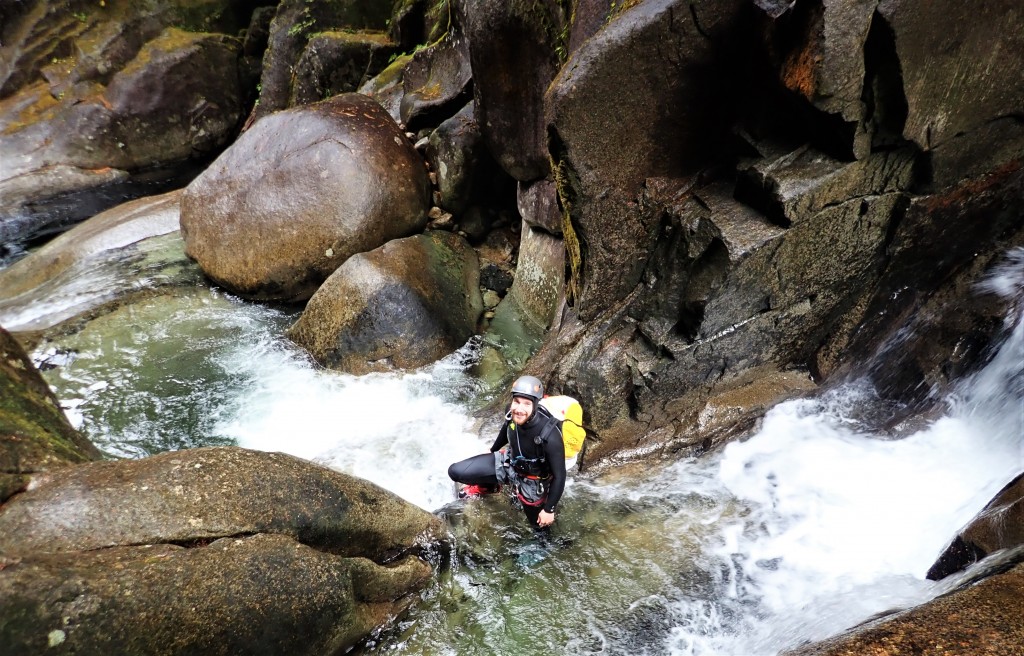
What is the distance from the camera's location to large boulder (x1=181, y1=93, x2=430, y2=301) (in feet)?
28.1

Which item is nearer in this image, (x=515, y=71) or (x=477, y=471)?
(x=477, y=471)

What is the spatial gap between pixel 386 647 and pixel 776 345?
4615mm

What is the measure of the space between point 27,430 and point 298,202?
17.9ft

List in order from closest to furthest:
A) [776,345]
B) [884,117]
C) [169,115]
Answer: [884,117] → [776,345] → [169,115]

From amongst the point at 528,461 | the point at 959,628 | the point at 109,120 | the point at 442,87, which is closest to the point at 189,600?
the point at 528,461

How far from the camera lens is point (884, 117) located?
4.88 meters

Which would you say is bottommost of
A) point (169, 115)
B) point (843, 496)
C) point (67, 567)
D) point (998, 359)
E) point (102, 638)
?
point (843, 496)

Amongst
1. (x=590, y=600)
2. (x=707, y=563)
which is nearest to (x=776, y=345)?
(x=707, y=563)

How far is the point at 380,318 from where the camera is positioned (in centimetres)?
768

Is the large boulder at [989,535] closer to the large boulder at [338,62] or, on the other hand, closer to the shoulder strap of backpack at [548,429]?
the shoulder strap of backpack at [548,429]

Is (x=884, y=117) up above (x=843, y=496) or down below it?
above

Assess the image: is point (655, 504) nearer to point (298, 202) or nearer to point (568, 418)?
point (568, 418)

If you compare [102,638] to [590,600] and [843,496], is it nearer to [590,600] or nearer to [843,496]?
[590,600]

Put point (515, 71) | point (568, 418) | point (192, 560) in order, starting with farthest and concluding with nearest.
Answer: point (515, 71) → point (568, 418) → point (192, 560)
